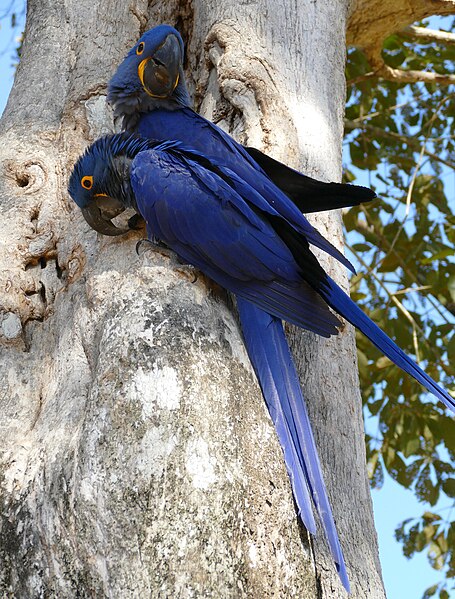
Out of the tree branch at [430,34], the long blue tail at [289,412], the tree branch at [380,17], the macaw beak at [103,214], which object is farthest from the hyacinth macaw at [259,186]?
the tree branch at [430,34]

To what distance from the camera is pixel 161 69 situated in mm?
2215

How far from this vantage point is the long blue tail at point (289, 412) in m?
1.54

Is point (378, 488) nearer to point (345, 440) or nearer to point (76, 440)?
point (345, 440)

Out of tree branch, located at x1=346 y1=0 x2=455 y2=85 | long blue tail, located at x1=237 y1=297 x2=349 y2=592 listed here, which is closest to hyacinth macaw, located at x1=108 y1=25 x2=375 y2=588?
long blue tail, located at x1=237 y1=297 x2=349 y2=592

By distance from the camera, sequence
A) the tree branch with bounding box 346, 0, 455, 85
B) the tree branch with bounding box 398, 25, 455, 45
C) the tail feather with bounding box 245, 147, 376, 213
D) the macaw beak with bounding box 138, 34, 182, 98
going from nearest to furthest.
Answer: the tail feather with bounding box 245, 147, 376, 213
the macaw beak with bounding box 138, 34, 182, 98
the tree branch with bounding box 346, 0, 455, 85
the tree branch with bounding box 398, 25, 455, 45

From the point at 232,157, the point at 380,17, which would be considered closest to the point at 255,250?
the point at 232,157

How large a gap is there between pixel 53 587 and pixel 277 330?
67 cm

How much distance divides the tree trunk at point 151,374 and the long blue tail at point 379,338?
19 centimetres

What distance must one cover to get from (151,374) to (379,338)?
1.56 feet

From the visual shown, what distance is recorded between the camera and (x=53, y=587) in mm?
1435

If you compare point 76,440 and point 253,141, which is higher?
point 253,141

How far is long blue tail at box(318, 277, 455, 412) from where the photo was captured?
163cm

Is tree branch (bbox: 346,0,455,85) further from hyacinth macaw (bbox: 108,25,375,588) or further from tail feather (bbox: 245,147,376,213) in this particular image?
tail feather (bbox: 245,147,376,213)

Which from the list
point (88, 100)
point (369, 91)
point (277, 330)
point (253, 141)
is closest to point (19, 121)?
point (88, 100)
